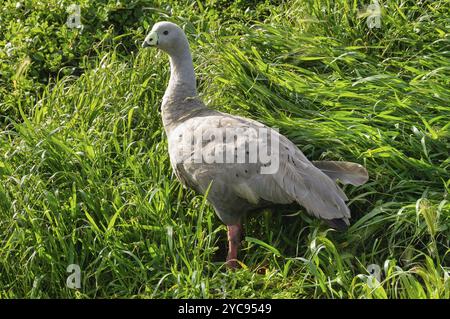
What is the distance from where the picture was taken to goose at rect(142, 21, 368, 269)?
19.4ft

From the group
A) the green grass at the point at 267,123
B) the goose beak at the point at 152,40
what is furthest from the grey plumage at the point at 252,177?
the goose beak at the point at 152,40

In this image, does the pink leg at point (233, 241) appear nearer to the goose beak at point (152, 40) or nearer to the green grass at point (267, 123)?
the green grass at point (267, 123)

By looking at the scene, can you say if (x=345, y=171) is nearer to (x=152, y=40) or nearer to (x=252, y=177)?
(x=252, y=177)

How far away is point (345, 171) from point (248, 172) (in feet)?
1.82

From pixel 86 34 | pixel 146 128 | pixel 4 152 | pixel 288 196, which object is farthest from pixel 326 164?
pixel 86 34

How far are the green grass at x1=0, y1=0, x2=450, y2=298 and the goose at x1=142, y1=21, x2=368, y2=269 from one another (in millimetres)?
166

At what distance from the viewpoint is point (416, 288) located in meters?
5.41

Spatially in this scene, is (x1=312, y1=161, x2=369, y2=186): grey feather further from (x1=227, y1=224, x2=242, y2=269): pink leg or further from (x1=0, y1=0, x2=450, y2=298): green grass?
(x1=227, y1=224, x2=242, y2=269): pink leg

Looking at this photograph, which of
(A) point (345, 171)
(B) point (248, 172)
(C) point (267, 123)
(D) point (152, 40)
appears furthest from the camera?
(D) point (152, 40)

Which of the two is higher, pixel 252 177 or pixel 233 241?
pixel 252 177

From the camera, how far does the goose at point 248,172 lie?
233 inches

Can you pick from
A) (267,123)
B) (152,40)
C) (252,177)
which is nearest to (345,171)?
(252,177)

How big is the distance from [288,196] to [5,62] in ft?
8.98

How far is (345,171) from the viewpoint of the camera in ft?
20.0
